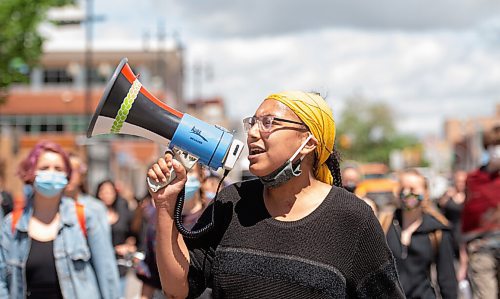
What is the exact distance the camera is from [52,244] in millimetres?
5289

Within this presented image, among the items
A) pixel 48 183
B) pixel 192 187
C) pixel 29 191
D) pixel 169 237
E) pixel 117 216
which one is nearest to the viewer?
pixel 169 237

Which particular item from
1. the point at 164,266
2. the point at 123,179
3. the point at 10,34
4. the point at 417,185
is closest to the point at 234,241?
the point at 164,266

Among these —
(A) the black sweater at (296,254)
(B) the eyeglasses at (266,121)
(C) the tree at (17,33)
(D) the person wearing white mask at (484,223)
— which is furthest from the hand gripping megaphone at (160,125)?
(C) the tree at (17,33)

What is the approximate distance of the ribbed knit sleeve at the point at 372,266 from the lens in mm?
3320

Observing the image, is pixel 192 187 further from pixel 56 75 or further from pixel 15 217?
pixel 56 75

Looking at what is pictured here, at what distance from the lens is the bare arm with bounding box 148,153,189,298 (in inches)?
130

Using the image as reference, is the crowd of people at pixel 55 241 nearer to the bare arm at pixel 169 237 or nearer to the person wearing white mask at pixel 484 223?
the bare arm at pixel 169 237

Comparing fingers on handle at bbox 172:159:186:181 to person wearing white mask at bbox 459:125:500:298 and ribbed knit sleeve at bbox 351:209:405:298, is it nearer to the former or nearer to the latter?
ribbed knit sleeve at bbox 351:209:405:298

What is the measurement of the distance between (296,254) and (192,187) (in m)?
2.40

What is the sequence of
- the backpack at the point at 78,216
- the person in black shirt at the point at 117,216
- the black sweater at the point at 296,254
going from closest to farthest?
the black sweater at the point at 296,254, the backpack at the point at 78,216, the person in black shirt at the point at 117,216

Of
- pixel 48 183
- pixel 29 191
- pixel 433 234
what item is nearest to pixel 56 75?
pixel 29 191

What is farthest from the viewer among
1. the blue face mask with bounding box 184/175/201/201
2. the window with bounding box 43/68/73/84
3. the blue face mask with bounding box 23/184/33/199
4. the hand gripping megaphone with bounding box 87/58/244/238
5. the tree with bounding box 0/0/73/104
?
the window with bounding box 43/68/73/84

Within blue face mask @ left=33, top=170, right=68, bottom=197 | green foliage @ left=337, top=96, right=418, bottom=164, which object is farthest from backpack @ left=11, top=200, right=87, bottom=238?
green foliage @ left=337, top=96, right=418, bottom=164

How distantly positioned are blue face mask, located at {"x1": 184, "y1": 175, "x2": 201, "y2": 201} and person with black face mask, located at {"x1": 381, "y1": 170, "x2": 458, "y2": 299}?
61.0 inches
